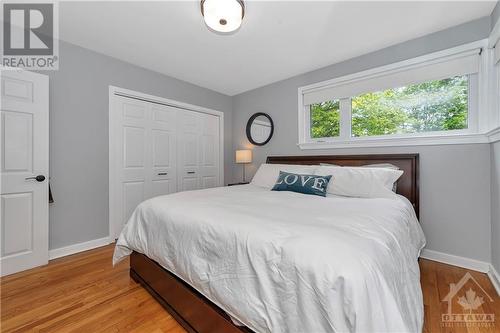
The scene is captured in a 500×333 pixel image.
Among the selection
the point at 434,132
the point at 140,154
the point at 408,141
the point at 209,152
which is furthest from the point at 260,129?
the point at 434,132

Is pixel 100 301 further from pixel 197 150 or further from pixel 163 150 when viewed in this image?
pixel 197 150

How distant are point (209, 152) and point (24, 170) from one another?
247 cm

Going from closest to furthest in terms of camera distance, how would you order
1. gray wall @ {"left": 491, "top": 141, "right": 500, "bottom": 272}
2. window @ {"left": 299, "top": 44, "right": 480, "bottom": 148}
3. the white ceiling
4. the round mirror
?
gray wall @ {"left": 491, "top": 141, "right": 500, "bottom": 272} → the white ceiling → window @ {"left": 299, "top": 44, "right": 480, "bottom": 148} → the round mirror

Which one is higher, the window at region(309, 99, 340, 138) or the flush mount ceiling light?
the flush mount ceiling light

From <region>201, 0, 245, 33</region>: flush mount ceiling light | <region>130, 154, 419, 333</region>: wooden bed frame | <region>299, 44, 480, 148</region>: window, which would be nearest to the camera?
<region>130, 154, 419, 333</region>: wooden bed frame

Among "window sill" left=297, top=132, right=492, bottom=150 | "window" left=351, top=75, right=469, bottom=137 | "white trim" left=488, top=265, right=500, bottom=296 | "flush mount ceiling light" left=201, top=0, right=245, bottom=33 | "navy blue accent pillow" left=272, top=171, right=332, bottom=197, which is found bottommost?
"white trim" left=488, top=265, right=500, bottom=296

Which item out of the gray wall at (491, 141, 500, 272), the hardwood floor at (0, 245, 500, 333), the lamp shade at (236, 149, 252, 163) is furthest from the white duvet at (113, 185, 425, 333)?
the lamp shade at (236, 149, 252, 163)

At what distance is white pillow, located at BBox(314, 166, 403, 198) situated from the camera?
2.16 m

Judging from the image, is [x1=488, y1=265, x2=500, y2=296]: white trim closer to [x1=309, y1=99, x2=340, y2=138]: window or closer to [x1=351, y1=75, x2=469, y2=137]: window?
[x1=351, y1=75, x2=469, y2=137]: window

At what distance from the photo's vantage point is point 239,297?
3.43 feet

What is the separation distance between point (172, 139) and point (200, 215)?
8.02 ft

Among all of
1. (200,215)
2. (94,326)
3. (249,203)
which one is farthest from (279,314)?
(94,326)

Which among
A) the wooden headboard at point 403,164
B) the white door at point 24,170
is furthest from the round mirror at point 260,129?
the white door at point 24,170

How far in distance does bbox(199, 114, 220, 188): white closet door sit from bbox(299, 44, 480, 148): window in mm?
1655
